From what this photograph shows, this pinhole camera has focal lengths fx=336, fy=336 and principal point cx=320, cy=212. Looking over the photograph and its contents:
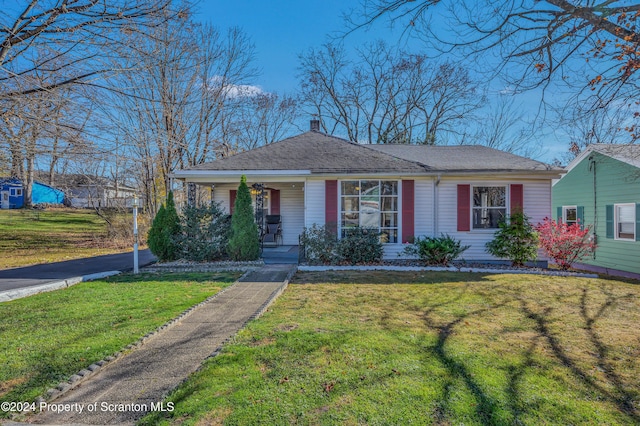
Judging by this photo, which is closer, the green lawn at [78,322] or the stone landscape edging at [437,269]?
the green lawn at [78,322]

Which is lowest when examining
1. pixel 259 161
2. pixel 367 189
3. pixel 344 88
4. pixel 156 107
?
pixel 367 189

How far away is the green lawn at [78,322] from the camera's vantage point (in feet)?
10.7

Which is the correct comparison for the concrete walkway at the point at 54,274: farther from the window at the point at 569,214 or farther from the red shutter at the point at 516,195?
the window at the point at 569,214

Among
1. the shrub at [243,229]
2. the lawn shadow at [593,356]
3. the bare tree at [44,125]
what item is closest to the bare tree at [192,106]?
the shrub at [243,229]

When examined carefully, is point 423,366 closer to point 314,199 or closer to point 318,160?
point 314,199

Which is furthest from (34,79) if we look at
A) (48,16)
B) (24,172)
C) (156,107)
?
(156,107)

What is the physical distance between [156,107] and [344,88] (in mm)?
13876

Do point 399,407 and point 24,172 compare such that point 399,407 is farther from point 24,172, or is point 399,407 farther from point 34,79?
point 24,172

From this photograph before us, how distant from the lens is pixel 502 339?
170 inches

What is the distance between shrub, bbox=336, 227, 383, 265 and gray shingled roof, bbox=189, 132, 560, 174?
6.39ft

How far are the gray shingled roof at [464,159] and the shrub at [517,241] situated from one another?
1.62 metres

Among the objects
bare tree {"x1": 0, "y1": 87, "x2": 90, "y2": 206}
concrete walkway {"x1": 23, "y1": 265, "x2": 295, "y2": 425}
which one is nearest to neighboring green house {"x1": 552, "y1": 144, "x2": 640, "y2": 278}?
concrete walkway {"x1": 23, "y1": 265, "x2": 295, "y2": 425}

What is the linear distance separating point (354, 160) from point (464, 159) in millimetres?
4123

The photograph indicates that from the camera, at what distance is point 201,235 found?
10039 millimetres
